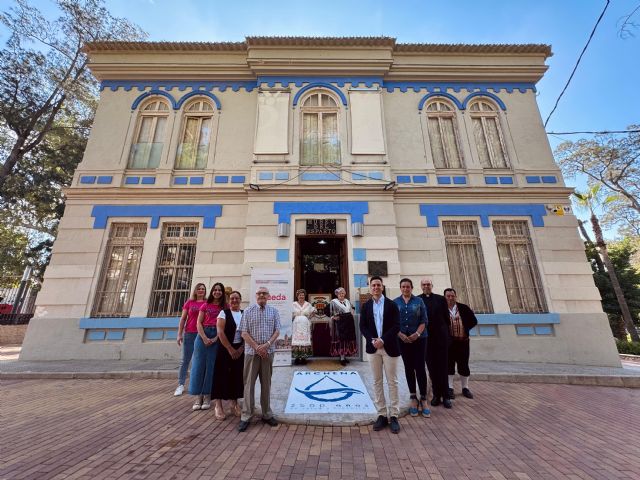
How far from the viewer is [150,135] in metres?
9.49

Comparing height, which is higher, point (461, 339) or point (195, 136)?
point (195, 136)

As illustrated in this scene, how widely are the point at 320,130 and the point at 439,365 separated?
305 inches

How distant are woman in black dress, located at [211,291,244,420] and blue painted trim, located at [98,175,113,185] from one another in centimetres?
748

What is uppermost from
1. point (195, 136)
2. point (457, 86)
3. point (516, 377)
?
point (457, 86)

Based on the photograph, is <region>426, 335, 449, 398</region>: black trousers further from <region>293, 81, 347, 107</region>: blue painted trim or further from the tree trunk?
the tree trunk

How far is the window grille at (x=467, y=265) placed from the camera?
8.09 m

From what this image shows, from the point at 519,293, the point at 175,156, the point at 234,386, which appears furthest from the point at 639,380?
the point at 175,156

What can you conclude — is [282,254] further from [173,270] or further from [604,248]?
[604,248]

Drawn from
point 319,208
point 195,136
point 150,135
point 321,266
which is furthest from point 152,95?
point 321,266

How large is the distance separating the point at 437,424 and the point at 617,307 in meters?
19.9

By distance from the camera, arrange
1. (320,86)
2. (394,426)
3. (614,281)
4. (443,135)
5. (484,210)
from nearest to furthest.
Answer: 1. (394,426)
2. (484,210)
3. (443,135)
4. (320,86)
5. (614,281)

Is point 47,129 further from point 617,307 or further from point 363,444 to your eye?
point 617,307

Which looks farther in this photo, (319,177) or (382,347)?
(319,177)

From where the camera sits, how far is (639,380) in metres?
5.91
